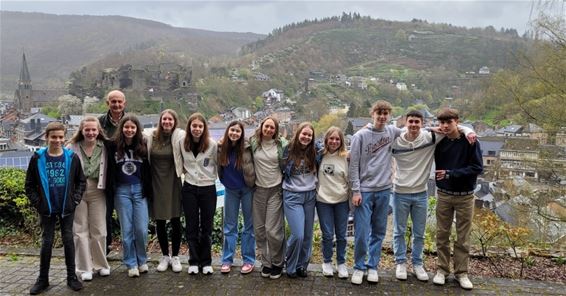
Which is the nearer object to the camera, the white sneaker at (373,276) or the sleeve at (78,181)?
the sleeve at (78,181)

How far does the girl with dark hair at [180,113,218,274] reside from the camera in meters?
4.39

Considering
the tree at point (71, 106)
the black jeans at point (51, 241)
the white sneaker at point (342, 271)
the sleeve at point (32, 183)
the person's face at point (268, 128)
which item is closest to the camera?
the sleeve at point (32, 183)

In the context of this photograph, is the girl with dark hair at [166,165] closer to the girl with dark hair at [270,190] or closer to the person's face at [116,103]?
the person's face at [116,103]

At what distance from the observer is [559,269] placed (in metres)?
4.88

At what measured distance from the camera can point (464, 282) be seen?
14.0ft

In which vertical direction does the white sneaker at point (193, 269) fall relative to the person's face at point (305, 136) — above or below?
below

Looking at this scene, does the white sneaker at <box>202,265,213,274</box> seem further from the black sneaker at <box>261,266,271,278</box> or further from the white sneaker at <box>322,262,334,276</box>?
the white sneaker at <box>322,262,334,276</box>

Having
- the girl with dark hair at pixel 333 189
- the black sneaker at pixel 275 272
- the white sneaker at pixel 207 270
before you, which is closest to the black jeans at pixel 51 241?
the white sneaker at pixel 207 270

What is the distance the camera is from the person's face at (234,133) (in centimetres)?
436

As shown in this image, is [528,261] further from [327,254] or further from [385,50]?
[385,50]

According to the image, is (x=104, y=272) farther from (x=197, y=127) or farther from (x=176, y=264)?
(x=197, y=127)

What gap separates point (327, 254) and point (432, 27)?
7133 inches

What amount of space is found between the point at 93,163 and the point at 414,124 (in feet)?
10.1

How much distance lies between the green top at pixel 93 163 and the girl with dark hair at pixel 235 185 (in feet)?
3.79
